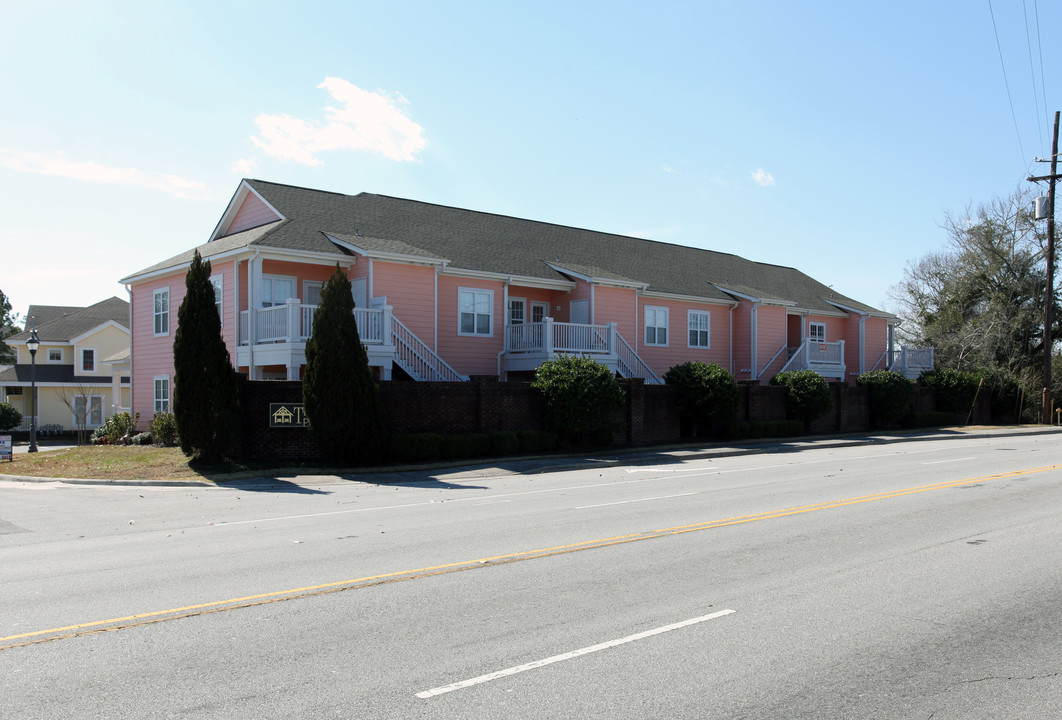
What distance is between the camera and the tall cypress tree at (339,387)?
20.7 meters

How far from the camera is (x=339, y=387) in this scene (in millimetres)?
20672

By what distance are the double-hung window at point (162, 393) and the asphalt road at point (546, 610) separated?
16.0m

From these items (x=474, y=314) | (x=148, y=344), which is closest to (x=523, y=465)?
(x=474, y=314)

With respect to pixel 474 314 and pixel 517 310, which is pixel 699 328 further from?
pixel 474 314

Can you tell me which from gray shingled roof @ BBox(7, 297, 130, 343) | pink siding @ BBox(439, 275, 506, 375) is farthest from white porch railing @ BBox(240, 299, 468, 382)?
gray shingled roof @ BBox(7, 297, 130, 343)

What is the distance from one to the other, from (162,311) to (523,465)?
51.1 feet

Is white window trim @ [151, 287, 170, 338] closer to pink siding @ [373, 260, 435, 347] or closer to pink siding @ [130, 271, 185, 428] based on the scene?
pink siding @ [130, 271, 185, 428]

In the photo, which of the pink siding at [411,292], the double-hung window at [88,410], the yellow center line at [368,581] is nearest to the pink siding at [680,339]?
the pink siding at [411,292]

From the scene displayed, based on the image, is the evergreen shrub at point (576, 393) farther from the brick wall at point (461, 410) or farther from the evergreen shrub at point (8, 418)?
the evergreen shrub at point (8, 418)

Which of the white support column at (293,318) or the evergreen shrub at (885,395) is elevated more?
the white support column at (293,318)

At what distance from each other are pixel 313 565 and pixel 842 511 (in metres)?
7.58

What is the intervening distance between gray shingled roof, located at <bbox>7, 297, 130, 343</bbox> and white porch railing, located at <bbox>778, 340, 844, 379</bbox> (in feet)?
132

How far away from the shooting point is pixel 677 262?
1538 inches

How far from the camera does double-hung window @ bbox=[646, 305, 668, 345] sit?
34.2m
